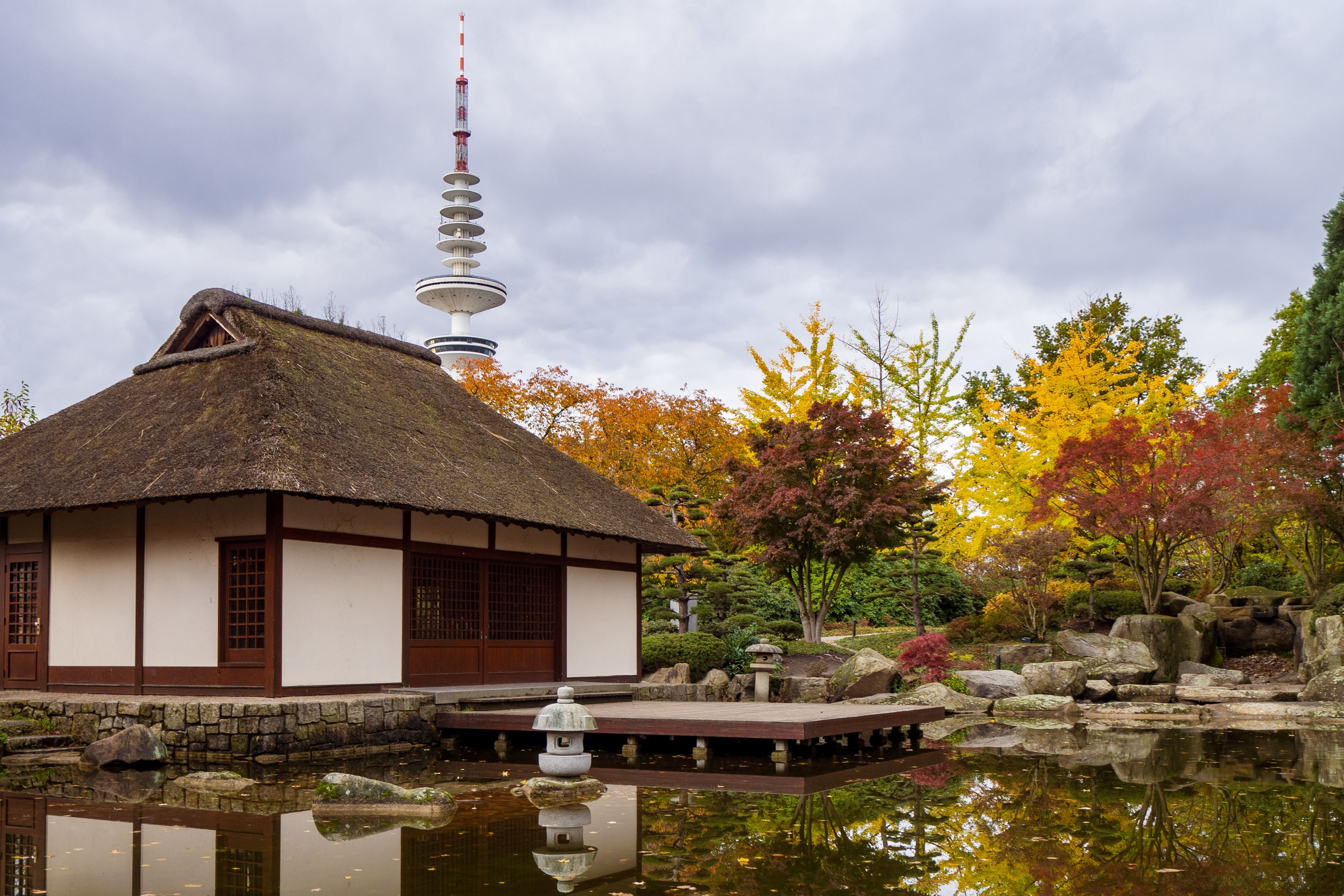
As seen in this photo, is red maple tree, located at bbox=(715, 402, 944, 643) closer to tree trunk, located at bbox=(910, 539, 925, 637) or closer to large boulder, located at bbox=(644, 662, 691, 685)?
large boulder, located at bbox=(644, 662, 691, 685)

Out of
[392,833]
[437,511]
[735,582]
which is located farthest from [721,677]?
[392,833]

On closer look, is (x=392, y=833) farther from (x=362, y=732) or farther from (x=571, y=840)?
(x=362, y=732)

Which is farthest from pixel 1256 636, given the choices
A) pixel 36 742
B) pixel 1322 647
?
pixel 36 742

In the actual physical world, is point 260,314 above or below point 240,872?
above

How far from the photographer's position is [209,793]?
10141mm

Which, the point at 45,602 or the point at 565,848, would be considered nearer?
the point at 565,848

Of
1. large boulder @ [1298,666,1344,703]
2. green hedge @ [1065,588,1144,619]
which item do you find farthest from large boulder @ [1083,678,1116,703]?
green hedge @ [1065,588,1144,619]

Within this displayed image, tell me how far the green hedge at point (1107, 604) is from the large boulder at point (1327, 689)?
6.02 meters

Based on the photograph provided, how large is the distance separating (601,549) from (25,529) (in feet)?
28.4

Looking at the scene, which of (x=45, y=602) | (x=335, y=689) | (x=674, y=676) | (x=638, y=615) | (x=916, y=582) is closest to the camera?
(x=335, y=689)

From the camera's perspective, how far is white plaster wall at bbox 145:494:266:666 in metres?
14.0

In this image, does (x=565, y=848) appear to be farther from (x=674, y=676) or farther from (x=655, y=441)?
(x=655, y=441)

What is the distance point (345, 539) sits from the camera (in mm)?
14469

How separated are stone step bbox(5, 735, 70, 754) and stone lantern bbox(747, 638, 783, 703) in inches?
374
